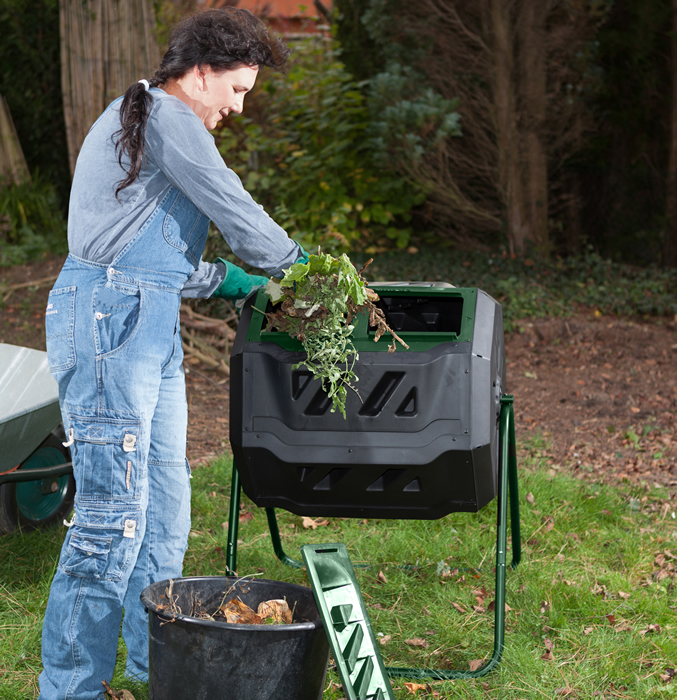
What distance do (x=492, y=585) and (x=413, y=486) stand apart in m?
1.14

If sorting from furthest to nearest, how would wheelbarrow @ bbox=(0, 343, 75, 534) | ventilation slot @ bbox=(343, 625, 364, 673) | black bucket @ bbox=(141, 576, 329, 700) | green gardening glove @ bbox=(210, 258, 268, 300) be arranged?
1. wheelbarrow @ bbox=(0, 343, 75, 534)
2. green gardening glove @ bbox=(210, 258, 268, 300)
3. ventilation slot @ bbox=(343, 625, 364, 673)
4. black bucket @ bbox=(141, 576, 329, 700)

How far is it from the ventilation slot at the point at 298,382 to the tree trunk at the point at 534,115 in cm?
793

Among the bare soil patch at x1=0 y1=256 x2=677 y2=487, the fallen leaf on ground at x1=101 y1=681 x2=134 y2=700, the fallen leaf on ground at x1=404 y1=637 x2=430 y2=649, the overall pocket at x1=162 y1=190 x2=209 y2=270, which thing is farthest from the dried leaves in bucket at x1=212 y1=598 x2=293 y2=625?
the bare soil patch at x1=0 y1=256 x2=677 y2=487

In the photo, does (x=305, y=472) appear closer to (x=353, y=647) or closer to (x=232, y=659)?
(x=353, y=647)

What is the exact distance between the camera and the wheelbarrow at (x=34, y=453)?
3.39 meters

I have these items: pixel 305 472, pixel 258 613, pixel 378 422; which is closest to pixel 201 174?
pixel 378 422

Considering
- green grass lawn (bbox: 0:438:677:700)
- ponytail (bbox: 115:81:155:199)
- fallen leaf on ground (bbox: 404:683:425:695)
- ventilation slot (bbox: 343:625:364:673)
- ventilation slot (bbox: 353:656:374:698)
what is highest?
ponytail (bbox: 115:81:155:199)

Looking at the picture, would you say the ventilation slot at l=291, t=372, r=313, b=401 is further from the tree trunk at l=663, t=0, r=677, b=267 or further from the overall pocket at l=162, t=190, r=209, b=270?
the tree trunk at l=663, t=0, r=677, b=267

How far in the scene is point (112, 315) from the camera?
2.24m

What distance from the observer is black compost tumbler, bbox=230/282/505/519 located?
96.7 inches

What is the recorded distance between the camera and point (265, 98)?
31.6ft

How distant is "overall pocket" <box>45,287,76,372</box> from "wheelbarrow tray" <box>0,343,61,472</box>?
0.94 meters

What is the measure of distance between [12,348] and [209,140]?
2172 mm

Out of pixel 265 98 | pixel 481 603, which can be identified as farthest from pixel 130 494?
pixel 265 98
